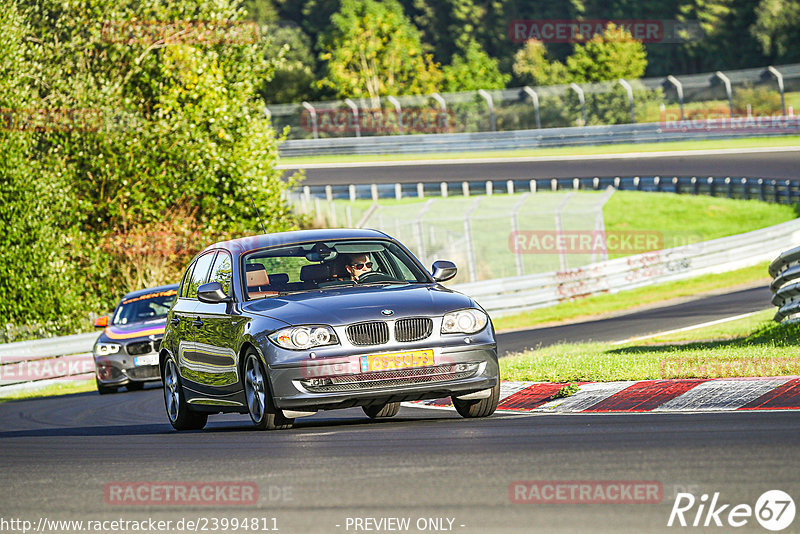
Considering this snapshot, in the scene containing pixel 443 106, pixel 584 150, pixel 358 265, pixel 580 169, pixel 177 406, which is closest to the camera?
pixel 358 265

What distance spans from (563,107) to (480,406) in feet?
144

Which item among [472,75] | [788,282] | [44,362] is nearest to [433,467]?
[788,282]

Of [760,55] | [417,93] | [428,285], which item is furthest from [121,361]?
[760,55]

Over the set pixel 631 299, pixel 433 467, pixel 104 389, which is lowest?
pixel 631 299

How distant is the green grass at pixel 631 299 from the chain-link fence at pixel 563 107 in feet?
63.7

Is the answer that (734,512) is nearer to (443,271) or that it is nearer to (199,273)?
(443,271)

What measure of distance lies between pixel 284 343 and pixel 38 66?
20.4 m

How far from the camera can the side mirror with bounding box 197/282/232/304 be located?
998 cm

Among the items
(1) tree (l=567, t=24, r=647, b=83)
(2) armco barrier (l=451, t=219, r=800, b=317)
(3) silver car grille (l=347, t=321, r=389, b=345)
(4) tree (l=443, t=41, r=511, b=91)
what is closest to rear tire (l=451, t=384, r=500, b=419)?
(3) silver car grille (l=347, t=321, r=389, b=345)

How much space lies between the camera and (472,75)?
84.9 metres

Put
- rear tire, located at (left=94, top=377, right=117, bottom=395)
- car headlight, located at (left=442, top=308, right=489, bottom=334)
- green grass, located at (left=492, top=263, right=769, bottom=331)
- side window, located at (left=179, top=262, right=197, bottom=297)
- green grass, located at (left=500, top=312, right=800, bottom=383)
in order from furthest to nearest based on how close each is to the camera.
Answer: green grass, located at (left=492, top=263, right=769, bottom=331) < rear tire, located at (left=94, top=377, right=117, bottom=395) < side window, located at (left=179, top=262, right=197, bottom=297) < green grass, located at (left=500, top=312, right=800, bottom=383) < car headlight, located at (left=442, top=308, right=489, bottom=334)

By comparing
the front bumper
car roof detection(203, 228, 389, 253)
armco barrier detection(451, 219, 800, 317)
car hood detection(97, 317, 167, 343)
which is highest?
car roof detection(203, 228, 389, 253)

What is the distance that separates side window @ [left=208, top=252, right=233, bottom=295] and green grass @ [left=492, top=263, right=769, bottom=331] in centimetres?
1538

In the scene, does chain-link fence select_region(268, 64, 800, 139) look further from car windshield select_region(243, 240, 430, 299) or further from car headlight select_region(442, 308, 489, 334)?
car headlight select_region(442, 308, 489, 334)
